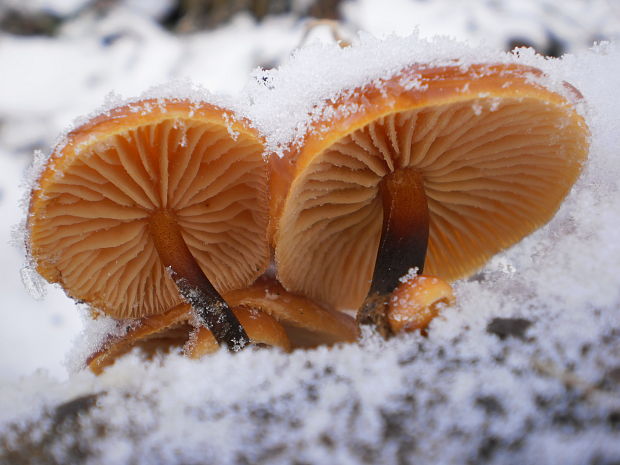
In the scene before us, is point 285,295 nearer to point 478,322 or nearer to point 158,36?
point 478,322

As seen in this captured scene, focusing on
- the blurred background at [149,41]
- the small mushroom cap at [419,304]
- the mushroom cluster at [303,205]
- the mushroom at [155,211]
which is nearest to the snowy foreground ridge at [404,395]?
the small mushroom cap at [419,304]

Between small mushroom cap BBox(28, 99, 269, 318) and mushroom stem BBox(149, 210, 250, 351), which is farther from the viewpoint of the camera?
mushroom stem BBox(149, 210, 250, 351)

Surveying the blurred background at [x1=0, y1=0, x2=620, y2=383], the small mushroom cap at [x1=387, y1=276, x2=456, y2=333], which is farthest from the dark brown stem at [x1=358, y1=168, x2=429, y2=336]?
the blurred background at [x1=0, y1=0, x2=620, y2=383]

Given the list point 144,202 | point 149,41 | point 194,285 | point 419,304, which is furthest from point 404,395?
point 149,41

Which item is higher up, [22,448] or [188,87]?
[188,87]

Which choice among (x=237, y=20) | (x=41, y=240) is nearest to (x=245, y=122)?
(x=41, y=240)

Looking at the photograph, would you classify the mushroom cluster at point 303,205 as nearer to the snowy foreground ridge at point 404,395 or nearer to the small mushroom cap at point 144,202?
the small mushroom cap at point 144,202

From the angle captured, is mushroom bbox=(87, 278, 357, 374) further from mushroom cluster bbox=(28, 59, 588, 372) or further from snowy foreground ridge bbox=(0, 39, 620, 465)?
snowy foreground ridge bbox=(0, 39, 620, 465)
